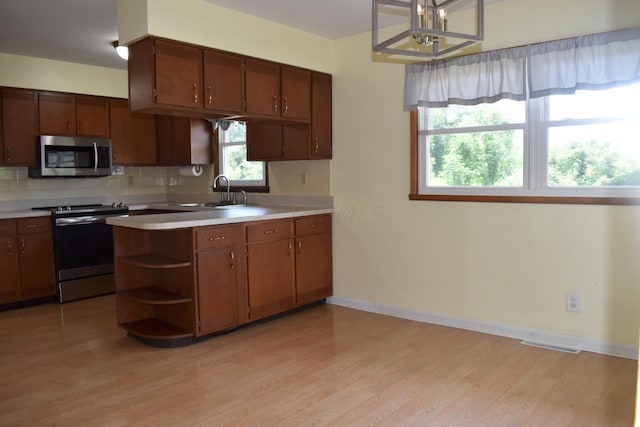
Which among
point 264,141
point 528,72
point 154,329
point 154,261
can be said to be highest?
point 528,72

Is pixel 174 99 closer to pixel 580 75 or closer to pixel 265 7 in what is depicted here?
pixel 265 7

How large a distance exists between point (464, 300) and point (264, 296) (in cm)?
155

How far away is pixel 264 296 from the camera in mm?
3992

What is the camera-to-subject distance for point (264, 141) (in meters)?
4.77

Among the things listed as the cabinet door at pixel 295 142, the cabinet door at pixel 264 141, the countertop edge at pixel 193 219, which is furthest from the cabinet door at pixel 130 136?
the countertop edge at pixel 193 219

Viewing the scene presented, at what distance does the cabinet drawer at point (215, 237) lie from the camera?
139 inches

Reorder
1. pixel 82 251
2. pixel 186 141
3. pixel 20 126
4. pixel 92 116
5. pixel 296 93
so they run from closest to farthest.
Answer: pixel 296 93 < pixel 20 126 < pixel 82 251 < pixel 92 116 < pixel 186 141

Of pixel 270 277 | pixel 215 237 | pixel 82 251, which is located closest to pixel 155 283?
pixel 215 237

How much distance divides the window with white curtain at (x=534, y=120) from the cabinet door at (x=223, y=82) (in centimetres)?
130

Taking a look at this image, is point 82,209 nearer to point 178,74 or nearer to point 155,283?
point 155,283

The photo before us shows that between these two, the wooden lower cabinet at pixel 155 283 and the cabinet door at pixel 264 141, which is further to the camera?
the cabinet door at pixel 264 141

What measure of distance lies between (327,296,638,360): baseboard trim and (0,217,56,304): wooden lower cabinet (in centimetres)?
273

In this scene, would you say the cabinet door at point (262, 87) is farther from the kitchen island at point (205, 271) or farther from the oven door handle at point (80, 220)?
the oven door handle at point (80, 220)

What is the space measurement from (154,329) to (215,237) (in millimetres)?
799
